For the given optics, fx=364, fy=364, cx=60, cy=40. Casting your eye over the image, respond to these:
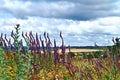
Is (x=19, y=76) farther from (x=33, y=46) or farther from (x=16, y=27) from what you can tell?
(x=33, y=46)

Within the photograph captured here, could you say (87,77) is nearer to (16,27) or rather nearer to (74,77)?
(74,77)

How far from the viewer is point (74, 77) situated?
686 centimetres

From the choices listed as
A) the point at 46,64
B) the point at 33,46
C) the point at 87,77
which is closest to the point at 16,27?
the point at 87,77

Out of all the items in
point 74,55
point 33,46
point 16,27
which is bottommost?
point 74,55

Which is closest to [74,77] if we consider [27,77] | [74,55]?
[27,77]

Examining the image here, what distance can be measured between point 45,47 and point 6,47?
1100 mm

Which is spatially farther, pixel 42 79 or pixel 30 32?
pixel 30 32

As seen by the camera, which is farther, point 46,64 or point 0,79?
point 46,64

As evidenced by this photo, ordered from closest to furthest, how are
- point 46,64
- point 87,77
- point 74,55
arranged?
point 87,77, point 46,64, point 74,55

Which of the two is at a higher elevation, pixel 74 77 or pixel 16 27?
pixel 16 27

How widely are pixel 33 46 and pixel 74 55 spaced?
426 cm

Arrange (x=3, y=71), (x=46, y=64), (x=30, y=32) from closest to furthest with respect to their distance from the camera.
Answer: (x=3, y=71)
(x=30, y=32)
(x=46, y=64)

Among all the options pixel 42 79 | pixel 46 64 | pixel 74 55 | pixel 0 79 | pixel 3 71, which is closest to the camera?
pixel 0 79

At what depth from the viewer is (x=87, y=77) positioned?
655 centimetres
